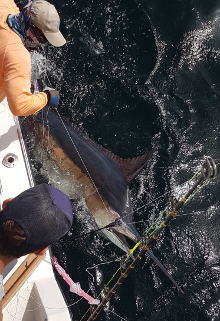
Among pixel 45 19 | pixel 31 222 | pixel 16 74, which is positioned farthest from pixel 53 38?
pixel 31 222

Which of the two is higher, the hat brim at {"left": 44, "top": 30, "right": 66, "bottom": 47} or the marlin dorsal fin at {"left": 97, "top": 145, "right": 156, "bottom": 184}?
the hat brim at {"left": 44, "top": 30, "right": 66, "bottom": 47}

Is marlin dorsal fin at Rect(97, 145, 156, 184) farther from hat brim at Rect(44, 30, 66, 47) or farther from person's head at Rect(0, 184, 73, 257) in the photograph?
person's head at Rect(0, 184, 73, 257)

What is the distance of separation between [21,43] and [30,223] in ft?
5.22

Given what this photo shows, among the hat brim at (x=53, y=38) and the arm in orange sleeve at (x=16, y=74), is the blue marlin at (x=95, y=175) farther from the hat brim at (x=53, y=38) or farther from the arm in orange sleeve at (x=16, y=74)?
the arm in orange sleeve at (x=16, y=74)

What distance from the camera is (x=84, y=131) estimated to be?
15.1ft

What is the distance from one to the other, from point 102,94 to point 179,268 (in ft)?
8.81

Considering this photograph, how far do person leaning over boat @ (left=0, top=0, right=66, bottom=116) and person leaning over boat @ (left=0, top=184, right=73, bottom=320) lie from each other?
1097mm

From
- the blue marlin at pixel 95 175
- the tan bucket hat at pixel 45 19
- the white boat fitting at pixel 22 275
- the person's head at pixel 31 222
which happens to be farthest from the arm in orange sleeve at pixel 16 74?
the blue marlin at pixel 95 175

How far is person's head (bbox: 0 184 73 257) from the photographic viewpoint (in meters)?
1.60

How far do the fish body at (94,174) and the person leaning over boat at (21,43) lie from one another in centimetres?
97

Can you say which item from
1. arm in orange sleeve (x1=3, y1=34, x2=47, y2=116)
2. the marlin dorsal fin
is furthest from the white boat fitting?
the marlin dorsal fin

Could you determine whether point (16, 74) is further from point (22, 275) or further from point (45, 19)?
point (22, 275)

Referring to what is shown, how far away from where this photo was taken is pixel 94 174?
12.6 ft

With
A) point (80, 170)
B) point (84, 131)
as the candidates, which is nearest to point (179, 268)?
point (80, 170)
